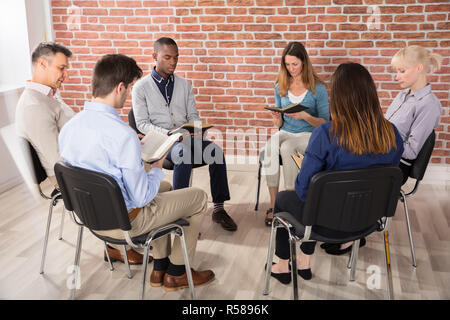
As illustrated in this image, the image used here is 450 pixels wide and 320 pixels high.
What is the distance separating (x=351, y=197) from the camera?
1993mm

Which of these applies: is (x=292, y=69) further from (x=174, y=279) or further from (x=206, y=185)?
(x=174, y=279)

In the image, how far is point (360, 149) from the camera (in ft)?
6.77

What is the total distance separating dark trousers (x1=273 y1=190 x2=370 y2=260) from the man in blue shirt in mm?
419

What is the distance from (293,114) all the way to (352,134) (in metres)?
1.34

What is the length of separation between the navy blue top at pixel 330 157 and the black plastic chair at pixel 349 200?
132mm

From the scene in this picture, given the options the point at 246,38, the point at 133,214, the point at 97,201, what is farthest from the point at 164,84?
the point at 97,201

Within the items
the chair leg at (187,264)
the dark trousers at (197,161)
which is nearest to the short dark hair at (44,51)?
the dark trousers at (197,161)

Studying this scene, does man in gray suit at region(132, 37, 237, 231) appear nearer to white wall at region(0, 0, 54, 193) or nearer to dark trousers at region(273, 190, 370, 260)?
dark trousers at region(273, 190, 370, 260)

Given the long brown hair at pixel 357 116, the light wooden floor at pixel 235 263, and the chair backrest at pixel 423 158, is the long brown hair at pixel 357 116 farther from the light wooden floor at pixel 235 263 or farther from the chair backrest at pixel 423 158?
the light wooden floor at pixel 235 263

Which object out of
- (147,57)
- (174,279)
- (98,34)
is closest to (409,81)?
(174,279)

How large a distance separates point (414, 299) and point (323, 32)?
2.51 meters

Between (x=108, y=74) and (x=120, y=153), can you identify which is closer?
(x=120, y=153)

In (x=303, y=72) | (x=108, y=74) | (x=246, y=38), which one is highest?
(x=246, y=38)

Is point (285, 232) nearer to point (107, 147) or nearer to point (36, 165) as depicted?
point (107, 147)
